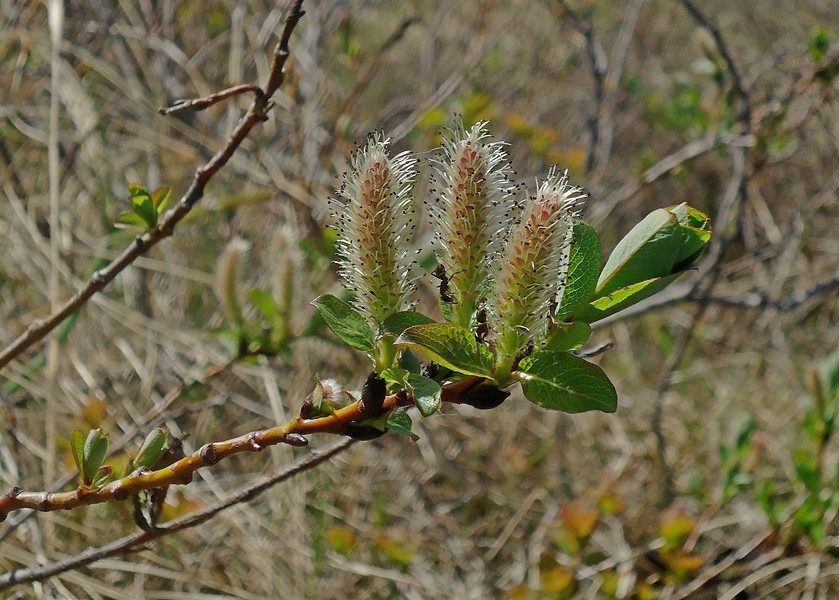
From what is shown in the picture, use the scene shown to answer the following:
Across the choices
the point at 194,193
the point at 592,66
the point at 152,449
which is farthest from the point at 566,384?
the point at 592,66

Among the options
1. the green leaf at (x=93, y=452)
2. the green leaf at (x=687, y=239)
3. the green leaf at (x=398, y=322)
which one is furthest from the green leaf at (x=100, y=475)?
the green leaf at (x=687, y=239)

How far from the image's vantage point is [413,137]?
9.89 feet

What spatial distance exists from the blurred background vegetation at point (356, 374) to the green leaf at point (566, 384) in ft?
1.72

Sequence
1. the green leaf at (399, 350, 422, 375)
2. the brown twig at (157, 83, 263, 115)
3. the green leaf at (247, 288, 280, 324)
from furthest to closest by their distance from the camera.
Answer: the green leaf at (247, 288, 280, 324), the brown twig at (157, 83, 263, 115), the green leaf at (399, 350, 422, 375)

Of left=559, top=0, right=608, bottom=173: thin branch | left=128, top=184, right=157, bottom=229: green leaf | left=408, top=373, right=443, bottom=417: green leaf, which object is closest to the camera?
left=408, top=373, right=443, bottom=417: green leaf

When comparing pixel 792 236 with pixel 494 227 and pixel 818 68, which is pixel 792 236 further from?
pixel 494 227

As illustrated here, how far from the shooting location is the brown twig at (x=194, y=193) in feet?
3.01

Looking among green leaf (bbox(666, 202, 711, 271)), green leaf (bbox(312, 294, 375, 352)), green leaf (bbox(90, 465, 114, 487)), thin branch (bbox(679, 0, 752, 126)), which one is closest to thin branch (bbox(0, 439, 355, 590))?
green leaf (bbox(90, 465, 114, 487))

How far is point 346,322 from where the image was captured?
760 millimetres

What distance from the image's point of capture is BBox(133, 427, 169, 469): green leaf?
0.83 m

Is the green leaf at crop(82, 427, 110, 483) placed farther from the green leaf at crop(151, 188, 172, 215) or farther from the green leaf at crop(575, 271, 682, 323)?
the green leaf at crop(575, 271, 682, 323)

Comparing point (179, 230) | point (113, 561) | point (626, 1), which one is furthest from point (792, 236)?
point (626, 1)

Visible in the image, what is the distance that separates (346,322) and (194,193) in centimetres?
36

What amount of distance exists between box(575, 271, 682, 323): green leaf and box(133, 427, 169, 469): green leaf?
0.45 m
